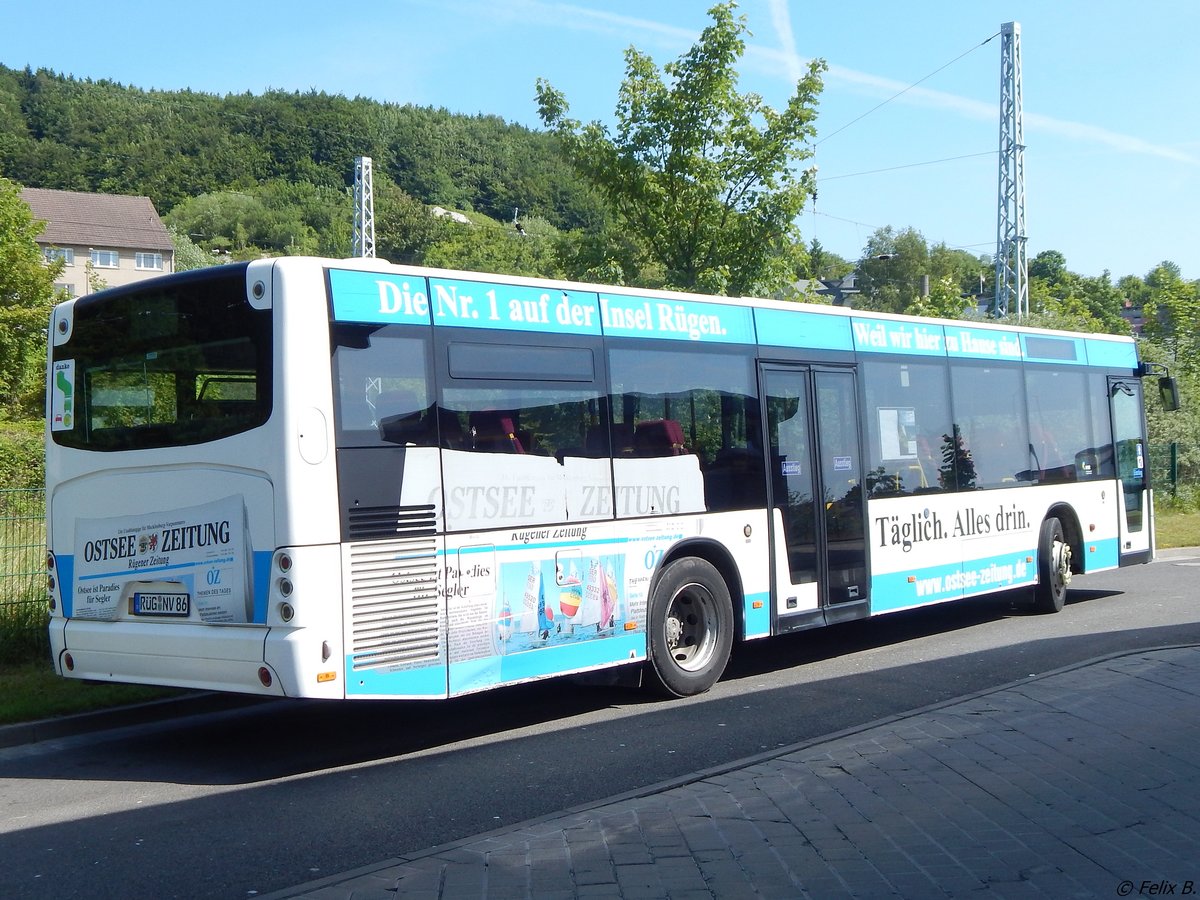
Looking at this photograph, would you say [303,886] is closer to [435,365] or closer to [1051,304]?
[435,365]

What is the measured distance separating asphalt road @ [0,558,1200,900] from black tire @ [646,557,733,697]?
192 millimetres

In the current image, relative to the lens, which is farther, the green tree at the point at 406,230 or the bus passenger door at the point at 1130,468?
the green tree at the point at 406,230

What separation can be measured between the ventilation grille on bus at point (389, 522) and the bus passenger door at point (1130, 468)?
10697 mm

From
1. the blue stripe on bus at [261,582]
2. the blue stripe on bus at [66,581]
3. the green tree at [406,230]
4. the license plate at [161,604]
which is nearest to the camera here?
the blue stripe on bus at [261,582]

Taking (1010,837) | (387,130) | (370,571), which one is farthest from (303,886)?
(387,130)

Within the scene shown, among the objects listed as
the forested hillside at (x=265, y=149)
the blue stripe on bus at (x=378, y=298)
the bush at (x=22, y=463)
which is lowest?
the bush at (x=22, y=463)

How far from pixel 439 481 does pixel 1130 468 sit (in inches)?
435

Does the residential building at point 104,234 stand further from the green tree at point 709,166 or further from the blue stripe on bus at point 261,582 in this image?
the blue stripe on bus at point 261,582

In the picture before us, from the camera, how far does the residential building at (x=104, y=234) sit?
107188 mm

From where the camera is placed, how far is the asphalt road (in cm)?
571

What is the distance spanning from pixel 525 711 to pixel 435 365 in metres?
3.06

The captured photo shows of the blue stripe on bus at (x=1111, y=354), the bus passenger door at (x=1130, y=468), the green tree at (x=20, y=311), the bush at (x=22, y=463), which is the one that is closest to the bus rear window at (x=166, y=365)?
the bush at (x=22, y=463)

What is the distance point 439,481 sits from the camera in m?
7.69

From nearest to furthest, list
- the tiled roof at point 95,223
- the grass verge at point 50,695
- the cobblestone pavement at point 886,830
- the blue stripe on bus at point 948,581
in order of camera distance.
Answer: the cobblestone pavement at point 886,830, the grass verge at point 50,695, the blue stripe on bus at point 948,581, the tiled roof at point 95,223
